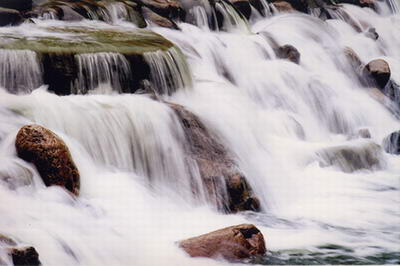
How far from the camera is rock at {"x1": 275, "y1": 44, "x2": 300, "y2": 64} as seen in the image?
1493 centimetres

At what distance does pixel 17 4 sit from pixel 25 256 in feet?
25.4

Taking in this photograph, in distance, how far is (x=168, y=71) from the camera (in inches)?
418

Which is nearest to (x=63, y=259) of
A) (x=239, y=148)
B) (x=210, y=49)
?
(x=239, y=148)

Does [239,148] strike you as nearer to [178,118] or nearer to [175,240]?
[178,118]

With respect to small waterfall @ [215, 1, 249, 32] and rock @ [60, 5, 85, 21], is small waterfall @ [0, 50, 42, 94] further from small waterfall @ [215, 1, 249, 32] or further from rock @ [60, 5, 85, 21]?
small waterfall @ [215, 1, 249, 32]

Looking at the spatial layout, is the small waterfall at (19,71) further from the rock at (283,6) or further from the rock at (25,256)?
the rock at (283,6)

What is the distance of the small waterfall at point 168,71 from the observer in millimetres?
10367

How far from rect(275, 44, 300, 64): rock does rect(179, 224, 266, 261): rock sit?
29.5ft

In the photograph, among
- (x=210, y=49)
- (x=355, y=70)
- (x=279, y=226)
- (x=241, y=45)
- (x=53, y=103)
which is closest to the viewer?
(x=279, y=226)

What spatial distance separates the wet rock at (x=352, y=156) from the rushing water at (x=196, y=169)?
2 centimetres

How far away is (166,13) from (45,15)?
3447 millimetres

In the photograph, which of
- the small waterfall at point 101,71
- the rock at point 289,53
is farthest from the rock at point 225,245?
the rock at point 289,53

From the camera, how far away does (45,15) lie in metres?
11.9

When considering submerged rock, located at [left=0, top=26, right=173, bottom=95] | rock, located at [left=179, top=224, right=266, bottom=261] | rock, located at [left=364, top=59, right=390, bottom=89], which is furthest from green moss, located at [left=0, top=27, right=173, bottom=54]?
rock, located at [left=364, top=59, right=390, bottom=89]
